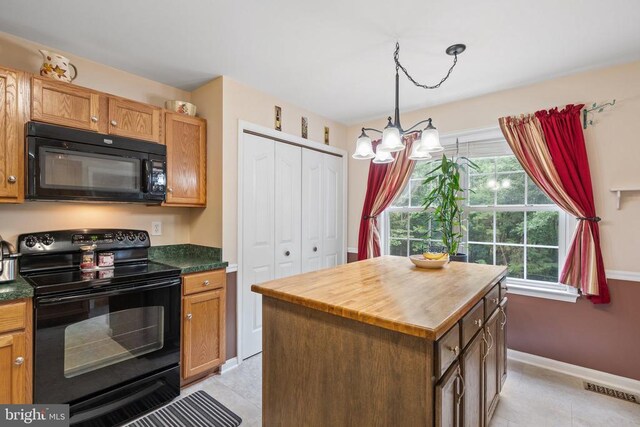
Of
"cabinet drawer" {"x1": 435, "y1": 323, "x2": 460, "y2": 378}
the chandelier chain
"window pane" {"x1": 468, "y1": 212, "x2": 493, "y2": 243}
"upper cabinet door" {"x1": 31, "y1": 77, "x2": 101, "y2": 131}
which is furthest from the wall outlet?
"window pane" {"x1": 468, "y1": 212, "x2": 493, "y2": 243}

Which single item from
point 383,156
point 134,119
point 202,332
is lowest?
point 202,332

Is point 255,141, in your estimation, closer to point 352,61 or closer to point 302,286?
point 352,61

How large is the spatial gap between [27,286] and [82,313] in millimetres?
296

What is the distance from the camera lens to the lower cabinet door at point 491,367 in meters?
1.62

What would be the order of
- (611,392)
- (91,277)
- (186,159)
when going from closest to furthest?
(91,277), (611,392), (186,159)

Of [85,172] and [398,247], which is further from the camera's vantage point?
[398,247]

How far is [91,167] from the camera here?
2.05 meters

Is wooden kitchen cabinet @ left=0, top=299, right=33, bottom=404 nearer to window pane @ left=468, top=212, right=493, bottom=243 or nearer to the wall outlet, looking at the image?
the wall outlet

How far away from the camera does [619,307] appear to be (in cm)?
229

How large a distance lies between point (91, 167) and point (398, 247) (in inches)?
119

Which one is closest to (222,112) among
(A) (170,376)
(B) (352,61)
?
(B) (352,61)

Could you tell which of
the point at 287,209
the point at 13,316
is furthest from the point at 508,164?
the point at 13,316

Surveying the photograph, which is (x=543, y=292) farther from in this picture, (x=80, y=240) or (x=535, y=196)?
(x=80, y=240)

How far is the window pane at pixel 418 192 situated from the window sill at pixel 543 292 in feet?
3.93
